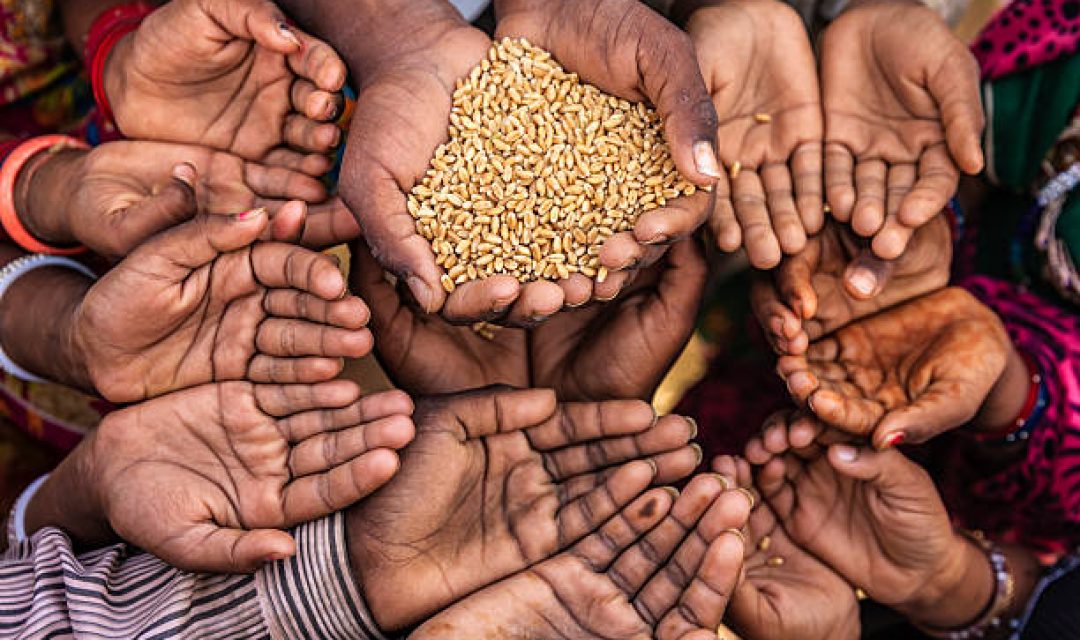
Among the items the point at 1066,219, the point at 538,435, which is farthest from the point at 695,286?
the point at 1066,219

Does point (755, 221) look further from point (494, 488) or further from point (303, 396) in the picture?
point (303, 396)

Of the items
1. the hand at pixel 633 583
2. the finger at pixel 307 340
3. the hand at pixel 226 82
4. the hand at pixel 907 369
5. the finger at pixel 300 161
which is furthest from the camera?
the finger at pixel 300 161

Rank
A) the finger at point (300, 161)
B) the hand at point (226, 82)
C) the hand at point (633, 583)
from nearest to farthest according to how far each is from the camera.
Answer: the hand at point (633, 583), the hand at point (226, 82), the finger at point (300, 161)

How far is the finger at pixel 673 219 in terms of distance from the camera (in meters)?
1.92

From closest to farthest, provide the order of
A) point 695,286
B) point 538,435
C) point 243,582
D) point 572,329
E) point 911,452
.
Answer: point 243,582
point 538,435
point 695,286
point 572,329
point 911,452

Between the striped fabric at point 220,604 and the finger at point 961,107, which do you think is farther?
the finger at point 961,107

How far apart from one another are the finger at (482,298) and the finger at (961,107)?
0.99m

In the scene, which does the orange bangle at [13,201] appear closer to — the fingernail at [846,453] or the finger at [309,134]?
the finger at [309,134]

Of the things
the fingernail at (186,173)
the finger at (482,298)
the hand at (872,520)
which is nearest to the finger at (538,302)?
the finger at (482,298)

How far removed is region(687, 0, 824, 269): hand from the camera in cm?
221

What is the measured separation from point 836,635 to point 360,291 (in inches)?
55.1

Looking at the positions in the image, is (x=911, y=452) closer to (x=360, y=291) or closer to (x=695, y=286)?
(x=695, y=286)

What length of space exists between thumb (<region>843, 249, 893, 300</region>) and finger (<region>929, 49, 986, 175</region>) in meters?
0.29

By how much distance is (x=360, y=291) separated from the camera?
7.42ft
